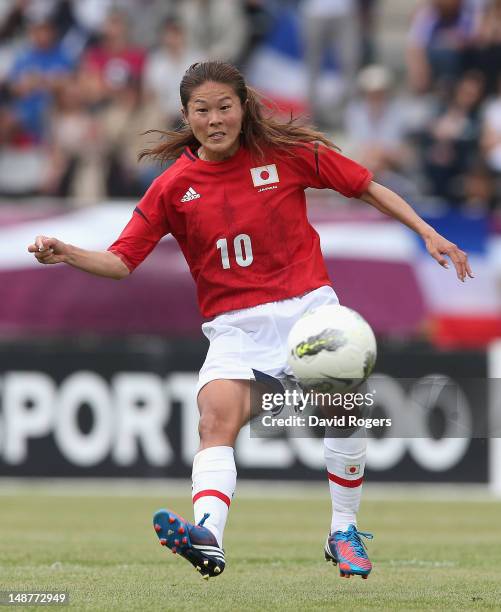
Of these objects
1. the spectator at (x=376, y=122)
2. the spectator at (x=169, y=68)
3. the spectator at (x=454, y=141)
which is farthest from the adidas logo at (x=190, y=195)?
the spectator at (x=169, y=68)

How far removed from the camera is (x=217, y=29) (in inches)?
700

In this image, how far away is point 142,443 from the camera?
47.7ft

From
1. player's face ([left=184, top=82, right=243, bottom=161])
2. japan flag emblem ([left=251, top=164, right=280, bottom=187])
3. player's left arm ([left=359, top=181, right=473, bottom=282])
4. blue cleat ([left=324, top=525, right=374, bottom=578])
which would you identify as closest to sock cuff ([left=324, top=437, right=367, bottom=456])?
blue cleat ([left=324, top=525, right=374, bottom=578])

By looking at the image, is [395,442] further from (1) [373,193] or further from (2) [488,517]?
(1) [373,193]

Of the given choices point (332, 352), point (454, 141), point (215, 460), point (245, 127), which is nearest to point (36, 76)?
point (454, 141)

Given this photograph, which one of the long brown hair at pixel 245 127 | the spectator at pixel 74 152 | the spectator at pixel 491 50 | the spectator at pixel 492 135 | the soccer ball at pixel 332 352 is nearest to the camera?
the soccer ball at pixel 332 352

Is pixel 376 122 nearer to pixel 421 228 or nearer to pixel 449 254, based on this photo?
pixel 421 228

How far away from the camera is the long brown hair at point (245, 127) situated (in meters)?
6.62

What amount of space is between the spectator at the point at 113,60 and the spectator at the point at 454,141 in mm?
3679

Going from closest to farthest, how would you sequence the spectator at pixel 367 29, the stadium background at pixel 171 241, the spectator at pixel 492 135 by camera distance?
the stadium background at pixel 171 241
the spectator at pixel 492 135
the spectator at pixel 367 29

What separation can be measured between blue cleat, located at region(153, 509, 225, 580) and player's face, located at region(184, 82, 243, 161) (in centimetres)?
177

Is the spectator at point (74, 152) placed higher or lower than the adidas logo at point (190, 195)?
higher

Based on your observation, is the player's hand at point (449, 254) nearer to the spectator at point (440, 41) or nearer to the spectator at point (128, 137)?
the spectator at point (128, 137)

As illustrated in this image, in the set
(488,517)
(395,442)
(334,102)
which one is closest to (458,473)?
(395,442)
